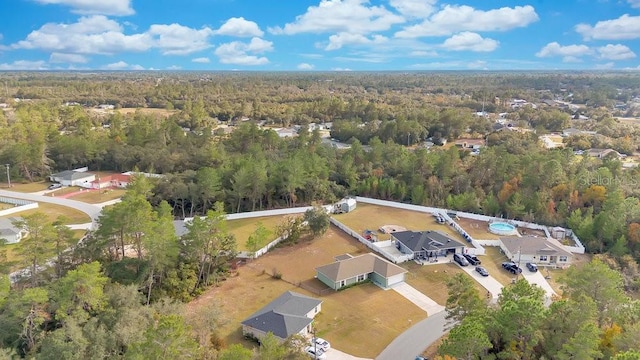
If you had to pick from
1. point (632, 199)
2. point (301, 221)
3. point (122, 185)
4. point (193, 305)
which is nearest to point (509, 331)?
point (193, 305)

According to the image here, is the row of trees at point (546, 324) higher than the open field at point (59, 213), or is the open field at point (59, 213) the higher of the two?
the row of trees at point (546, 324)

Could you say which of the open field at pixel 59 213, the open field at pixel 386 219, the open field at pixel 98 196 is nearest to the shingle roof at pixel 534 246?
the open field at pixel 386 219

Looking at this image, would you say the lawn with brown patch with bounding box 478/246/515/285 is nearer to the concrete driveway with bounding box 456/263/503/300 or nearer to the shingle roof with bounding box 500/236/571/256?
the concrete driveway with bounding box 456/263/503/300

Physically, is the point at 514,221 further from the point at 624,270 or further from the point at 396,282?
the point at 396,282

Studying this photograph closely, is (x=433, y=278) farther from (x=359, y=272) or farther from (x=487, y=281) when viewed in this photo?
(x=359, y=272)

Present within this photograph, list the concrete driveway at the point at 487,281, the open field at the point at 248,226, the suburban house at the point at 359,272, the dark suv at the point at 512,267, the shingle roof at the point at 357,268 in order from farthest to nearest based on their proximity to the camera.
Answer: the open field at the point at 248,226
the dark suv at the point at 512,267
the shingle roof at the point at 357,268
the suburban house at the point at 359,272
the concrete driveway at the point at 487,281

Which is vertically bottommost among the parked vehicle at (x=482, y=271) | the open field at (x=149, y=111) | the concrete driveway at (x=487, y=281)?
the concrete driveway at (x=487, y=281)

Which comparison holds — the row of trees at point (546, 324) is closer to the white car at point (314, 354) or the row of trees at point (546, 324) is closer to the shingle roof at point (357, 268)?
the white car at point (314, 354)
